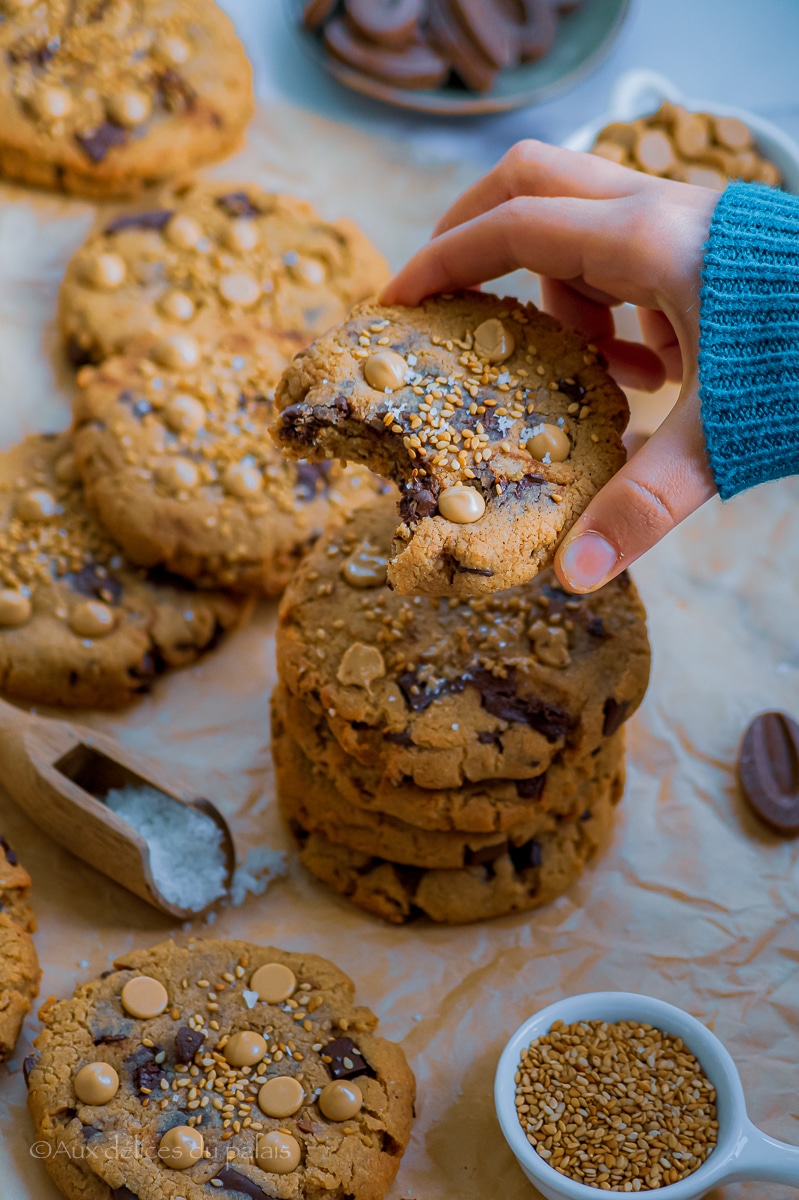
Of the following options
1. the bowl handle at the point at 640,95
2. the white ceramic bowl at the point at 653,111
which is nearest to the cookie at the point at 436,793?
the white ceramic bowl at the point at 653,111

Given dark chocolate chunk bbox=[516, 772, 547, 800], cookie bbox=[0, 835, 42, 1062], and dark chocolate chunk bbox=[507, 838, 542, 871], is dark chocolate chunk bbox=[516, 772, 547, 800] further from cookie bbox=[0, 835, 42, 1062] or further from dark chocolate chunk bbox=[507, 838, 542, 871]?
cookie bbox=[0, 835, 42, 1062]

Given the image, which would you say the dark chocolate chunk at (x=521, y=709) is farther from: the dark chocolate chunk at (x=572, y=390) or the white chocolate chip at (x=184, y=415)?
the white chocolate chip at (x=184, y=415)

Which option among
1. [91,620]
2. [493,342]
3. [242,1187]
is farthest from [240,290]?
[242,1187]

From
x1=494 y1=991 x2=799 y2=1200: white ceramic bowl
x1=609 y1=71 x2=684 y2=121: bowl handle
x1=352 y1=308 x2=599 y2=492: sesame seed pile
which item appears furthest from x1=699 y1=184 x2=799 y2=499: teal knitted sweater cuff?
x1=609 y1=71 x2=684 y2=121: bowl handle

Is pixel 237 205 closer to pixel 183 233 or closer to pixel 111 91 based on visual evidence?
pixel 183 233

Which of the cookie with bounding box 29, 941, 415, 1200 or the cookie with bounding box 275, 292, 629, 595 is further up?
the cookie with bounding box 275, 292, 629, 595

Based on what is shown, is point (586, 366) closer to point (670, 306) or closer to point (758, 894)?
point (670, 306)
